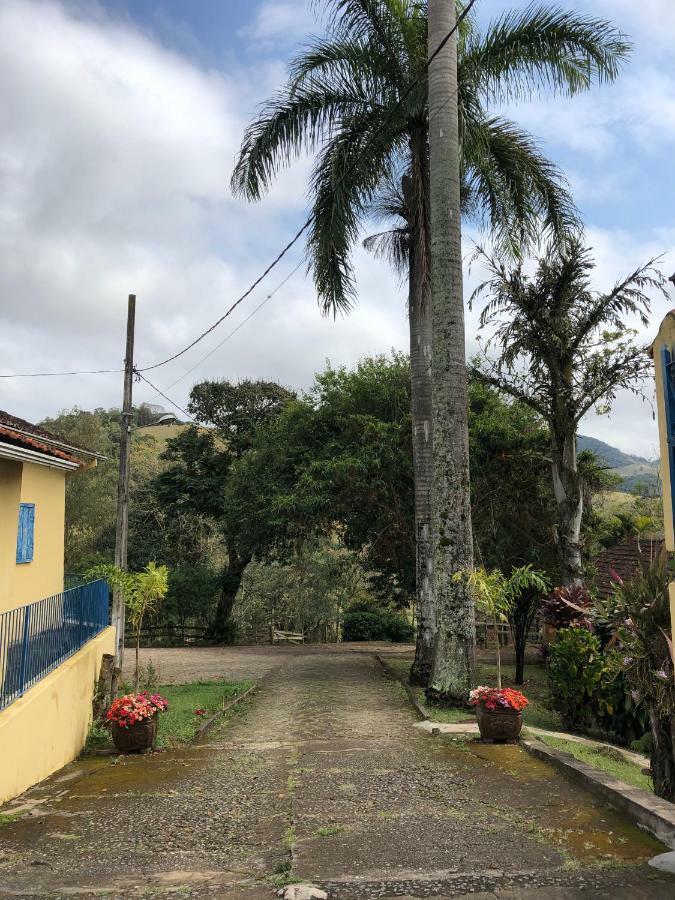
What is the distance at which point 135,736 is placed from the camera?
8.80m

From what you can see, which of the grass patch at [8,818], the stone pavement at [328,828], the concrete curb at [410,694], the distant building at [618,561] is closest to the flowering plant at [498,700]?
the stone pavement at [328,828]

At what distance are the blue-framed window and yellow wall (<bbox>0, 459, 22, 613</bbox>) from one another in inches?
84.8

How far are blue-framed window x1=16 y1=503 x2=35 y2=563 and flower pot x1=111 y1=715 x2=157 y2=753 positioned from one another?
4.20m

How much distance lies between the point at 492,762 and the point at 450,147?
9.16 meters

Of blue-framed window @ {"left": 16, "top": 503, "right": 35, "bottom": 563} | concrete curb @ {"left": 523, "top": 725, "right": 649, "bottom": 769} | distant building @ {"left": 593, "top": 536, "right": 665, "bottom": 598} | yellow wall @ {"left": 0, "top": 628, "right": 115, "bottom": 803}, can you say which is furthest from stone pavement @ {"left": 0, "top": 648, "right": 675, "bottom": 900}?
distant building @ {"left": 593, "top": 536, "right": 665, "bottom": 598}

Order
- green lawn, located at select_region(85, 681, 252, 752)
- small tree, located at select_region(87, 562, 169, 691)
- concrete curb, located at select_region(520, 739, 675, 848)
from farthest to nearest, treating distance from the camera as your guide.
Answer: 1. small tree, located at select_region(87, 562, 169, 691)
2. green lawn, located at select_region(85, 681, 252, 752)
3. concrete curb, located at select_region(520, 739, 675, 848)

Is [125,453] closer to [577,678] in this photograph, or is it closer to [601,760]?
[577,678]

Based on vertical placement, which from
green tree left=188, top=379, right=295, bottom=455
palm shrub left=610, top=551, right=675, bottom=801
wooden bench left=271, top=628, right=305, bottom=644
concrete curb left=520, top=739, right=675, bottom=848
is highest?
green tree left=188, top=379, right=295, bottom=455

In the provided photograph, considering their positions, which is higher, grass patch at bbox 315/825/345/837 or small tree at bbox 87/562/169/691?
small tree at bbox 87/562/169/691

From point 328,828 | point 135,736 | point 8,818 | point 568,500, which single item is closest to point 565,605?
point 568,500

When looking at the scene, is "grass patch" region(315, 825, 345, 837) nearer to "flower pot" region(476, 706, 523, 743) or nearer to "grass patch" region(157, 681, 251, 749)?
"flower pot" region(476, 706, 523, 743)

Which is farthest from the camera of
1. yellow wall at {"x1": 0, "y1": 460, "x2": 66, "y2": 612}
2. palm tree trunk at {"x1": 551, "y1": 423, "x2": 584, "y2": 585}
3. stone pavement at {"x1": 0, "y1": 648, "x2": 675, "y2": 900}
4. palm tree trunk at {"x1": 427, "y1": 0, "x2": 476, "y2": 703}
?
palm tree trunk at {"x1": 551, "y1": 423, "x2": 584, "y2": 585}

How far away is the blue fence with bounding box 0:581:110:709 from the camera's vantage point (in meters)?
6.93

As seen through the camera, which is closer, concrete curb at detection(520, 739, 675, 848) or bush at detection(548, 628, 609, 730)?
concrete curb at detection(520, 739, 675, 848)
